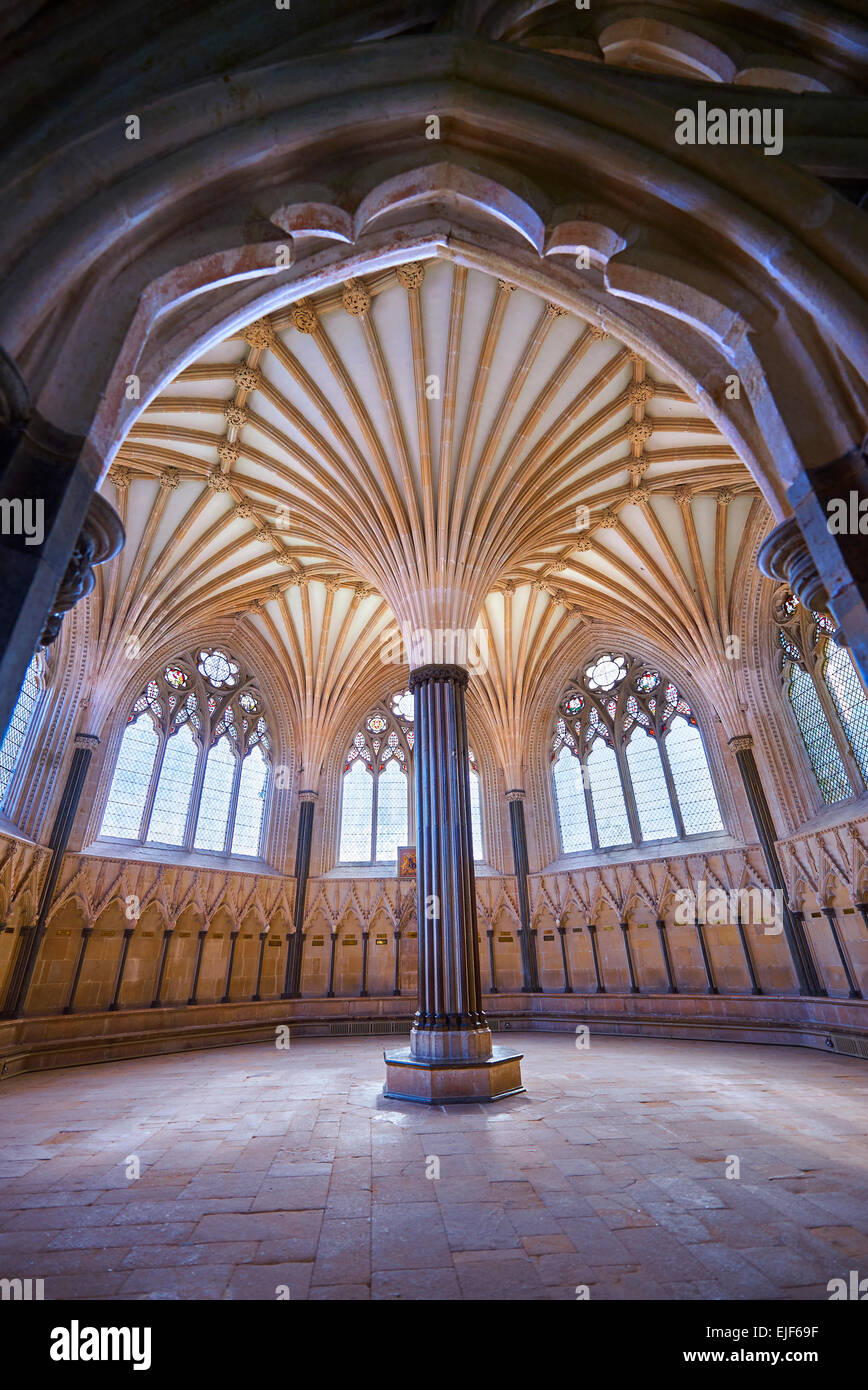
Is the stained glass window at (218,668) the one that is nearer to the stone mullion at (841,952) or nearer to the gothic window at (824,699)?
the gothic window at (824,699)

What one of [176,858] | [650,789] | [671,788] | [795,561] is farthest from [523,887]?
[795,561]

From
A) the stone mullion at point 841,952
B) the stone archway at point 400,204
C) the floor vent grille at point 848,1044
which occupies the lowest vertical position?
the floor vent grille at point 848,1044

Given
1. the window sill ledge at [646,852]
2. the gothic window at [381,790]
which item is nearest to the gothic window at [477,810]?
the gothic window at [381,790]

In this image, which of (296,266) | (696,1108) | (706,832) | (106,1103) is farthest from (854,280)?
(706,832)

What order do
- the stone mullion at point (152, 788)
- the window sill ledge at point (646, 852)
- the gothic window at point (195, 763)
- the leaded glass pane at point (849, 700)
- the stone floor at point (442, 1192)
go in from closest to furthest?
1. the stone floor at point (442, 1192)
2. the leaded glass pane at point (849, 700)
3. the window sill ledge at point (646, 852)
4. the stone mullion at point (152, 788)
5. the gothic window at point (195, 763)

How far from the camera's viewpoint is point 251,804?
59.3 ft

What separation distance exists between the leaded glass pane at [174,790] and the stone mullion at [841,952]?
1509 cm

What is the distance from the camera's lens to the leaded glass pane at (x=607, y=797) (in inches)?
692

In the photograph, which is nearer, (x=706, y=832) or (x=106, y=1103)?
(x=106, y=1103)

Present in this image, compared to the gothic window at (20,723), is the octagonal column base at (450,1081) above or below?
below

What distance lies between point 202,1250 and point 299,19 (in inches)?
320

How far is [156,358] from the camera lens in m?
4.36
